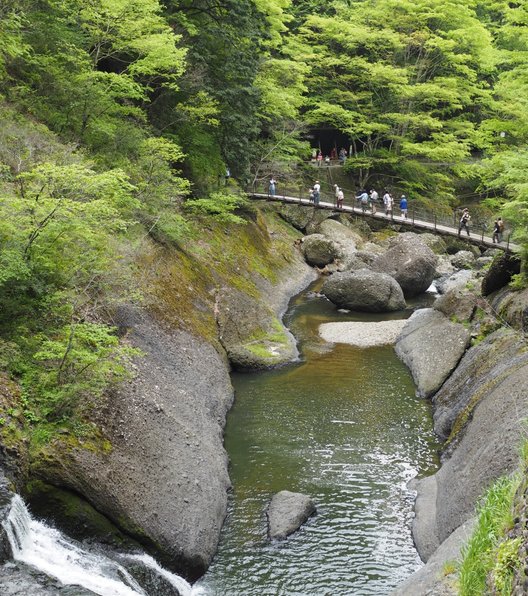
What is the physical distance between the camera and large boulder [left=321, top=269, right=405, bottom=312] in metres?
27.9

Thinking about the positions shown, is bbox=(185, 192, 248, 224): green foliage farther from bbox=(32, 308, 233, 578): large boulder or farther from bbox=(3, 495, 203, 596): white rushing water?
bbox=(3, 495, 203, 596): white rushing water

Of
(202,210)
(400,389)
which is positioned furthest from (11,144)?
(400,389)

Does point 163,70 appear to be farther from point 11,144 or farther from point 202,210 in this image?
point 11,144

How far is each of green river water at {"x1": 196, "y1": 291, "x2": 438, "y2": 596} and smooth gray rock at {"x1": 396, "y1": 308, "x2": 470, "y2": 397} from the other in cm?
51

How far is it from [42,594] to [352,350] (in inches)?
650

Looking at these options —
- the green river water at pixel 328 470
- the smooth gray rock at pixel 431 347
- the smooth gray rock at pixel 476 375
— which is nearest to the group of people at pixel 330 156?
the smooth gray rock at pixel 431 347

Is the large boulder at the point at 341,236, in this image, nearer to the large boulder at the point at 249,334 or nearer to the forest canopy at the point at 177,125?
the forest canopy at the point at 177,125

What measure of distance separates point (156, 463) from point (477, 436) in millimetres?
6835

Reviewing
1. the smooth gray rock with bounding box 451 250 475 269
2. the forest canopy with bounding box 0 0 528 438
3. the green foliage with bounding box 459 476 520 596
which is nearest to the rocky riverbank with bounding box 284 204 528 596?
the green foliage with bounding box 459 476 520 596

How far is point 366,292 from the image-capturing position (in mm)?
27891

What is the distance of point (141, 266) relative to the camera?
1856 cm

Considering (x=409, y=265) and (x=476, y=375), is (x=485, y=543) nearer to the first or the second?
(x=476, y=375)

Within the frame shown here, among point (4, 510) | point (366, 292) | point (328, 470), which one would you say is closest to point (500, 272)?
point (366, 292)

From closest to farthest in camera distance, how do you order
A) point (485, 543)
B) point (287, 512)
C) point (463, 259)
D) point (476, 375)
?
point (485, 543)
point (287, 512)
point (476, 375)
point (463, 259)
